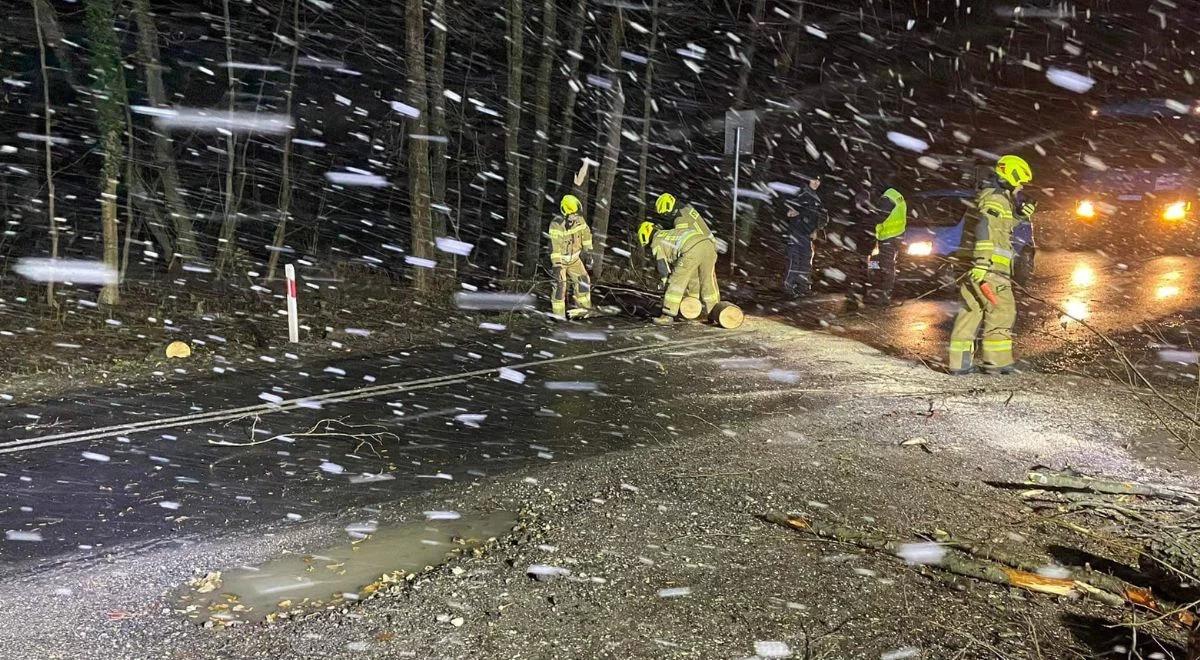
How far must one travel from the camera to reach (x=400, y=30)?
58.9 feet

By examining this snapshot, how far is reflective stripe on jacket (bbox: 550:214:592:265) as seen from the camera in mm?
11695

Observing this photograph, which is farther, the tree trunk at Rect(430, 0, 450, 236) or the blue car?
the tree trunk at Rect(430, 0, 450, 236)

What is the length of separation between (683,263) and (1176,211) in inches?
416

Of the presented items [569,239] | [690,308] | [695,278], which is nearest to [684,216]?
[695,278]

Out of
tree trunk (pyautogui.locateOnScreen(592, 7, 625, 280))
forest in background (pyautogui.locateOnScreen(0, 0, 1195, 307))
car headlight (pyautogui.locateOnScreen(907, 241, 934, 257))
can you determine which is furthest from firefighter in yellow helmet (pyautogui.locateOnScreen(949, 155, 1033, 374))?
tree trunk (pyautogui.locateOnScreen(592, 7, 625, 280))

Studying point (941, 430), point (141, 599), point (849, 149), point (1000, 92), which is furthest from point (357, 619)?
point (1000, 92)

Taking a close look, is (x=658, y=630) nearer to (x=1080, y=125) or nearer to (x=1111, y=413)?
(x=1111, y=413)

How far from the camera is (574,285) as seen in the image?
1222cm

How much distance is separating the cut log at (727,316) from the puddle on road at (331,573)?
21.3ft

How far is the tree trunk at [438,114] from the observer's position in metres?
15.0

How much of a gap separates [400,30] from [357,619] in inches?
646

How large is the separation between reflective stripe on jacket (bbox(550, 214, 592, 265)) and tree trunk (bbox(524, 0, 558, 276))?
446cm

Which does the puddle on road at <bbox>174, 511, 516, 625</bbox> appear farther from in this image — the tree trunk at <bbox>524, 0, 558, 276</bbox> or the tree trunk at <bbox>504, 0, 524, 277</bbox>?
the tree trunk at <bbox>504, 0, 524, 277</bbox>

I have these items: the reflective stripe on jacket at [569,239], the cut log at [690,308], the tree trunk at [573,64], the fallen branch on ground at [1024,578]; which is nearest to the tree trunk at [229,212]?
the tree trunk at [573,64]
